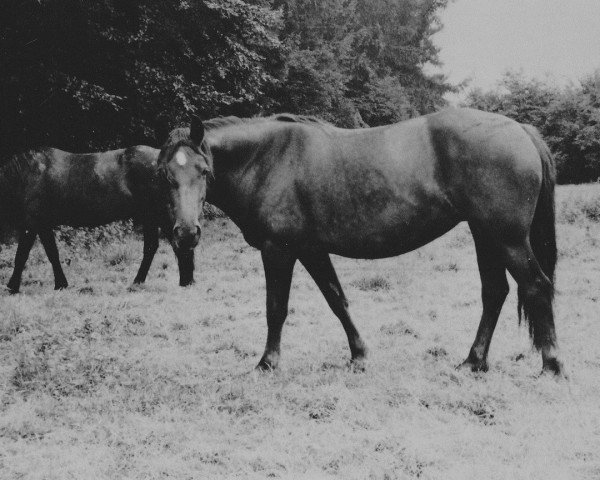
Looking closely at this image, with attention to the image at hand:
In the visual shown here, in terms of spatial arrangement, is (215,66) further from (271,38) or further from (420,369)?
(420,369)

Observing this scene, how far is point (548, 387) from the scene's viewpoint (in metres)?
3.82

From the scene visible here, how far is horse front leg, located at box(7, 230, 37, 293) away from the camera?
25.6 ft

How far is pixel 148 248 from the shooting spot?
8414 millimetres

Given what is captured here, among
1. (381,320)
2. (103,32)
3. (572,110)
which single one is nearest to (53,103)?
(103,32)

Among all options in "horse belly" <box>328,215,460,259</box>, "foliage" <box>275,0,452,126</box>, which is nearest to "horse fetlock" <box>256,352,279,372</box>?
"horse belly" <box>328,215,460,259</box>

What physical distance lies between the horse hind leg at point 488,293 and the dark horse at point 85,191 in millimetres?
5066

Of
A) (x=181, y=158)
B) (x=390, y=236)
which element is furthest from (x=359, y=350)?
(x=181, y=158)

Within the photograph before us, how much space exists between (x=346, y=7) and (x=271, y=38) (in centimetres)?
1097

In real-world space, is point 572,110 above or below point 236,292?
above

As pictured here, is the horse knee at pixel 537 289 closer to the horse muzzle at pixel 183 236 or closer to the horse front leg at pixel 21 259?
the horse muzzle at pixel 183 236

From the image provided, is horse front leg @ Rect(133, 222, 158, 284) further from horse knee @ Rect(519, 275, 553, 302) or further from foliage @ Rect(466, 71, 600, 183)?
foliage @ Rect(466, 71, 600, 183)

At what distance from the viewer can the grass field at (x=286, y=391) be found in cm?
289

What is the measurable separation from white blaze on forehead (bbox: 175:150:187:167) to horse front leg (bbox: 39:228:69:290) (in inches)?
194

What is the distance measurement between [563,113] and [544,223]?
26685mm
